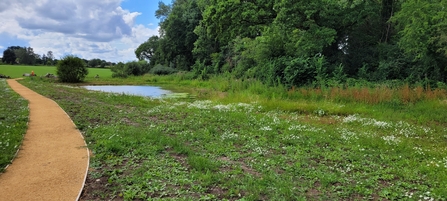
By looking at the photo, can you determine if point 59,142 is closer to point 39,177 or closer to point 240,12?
point 39,177

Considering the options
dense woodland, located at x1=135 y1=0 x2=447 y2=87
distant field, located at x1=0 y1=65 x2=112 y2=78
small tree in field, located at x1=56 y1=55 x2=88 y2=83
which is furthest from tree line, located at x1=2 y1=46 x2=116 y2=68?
dense woodland, located at x1=135 y1=0 x2=447 y2=87

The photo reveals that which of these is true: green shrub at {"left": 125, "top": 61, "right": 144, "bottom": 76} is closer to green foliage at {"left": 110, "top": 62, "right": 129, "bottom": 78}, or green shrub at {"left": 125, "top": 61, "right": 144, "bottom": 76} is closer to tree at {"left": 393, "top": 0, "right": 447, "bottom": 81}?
green foliage at {"left": 110, "top": 62, "right": 129, "bottom": 78}

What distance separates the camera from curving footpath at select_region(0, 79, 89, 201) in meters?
4.31

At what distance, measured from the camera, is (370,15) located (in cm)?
2112

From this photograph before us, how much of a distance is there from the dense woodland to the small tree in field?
16536 millimetres

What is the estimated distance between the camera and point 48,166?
5297 millimetres

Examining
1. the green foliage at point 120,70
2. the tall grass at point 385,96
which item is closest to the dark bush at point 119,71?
the green foliage at point 120,70

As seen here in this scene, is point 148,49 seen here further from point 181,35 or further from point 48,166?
point 48,166

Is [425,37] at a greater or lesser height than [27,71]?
greater

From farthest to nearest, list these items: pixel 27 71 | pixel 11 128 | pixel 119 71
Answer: pixel 27 71
pixel 119 71
pixel 11 128

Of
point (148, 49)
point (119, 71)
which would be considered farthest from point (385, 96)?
point (148, 49)

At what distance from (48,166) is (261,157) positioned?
4.24 m

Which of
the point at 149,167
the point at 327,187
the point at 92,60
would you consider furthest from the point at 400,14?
the point at 92,60

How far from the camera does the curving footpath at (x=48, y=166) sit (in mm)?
4312
